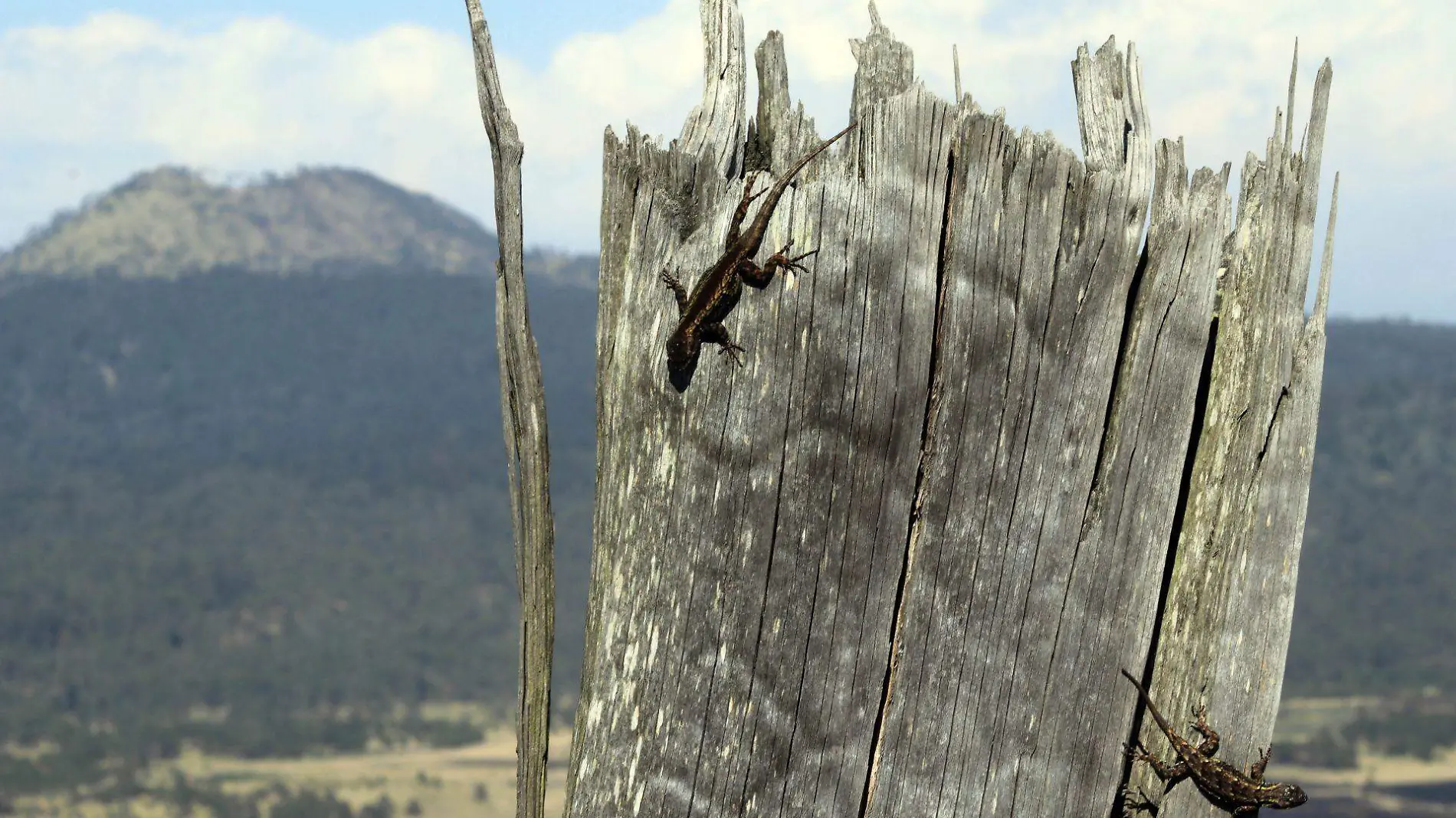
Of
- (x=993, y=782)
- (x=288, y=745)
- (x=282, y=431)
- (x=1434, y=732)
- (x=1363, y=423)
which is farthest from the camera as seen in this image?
(x=282, y=431)

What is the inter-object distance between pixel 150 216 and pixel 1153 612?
166908mm

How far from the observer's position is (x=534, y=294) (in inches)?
5438

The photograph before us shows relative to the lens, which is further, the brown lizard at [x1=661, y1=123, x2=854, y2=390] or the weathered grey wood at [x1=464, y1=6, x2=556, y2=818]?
the weathered grey wood at [x1=464, y1=6, x2=556, y2=818]

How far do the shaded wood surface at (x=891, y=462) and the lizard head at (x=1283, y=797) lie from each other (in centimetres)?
37

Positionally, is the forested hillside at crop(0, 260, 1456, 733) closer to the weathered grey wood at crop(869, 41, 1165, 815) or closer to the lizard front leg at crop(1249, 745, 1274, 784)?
the lizard front leg at crop(1249, 745, 1274, 784)

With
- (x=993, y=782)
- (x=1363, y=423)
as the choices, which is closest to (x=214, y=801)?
(x=993, y=782)

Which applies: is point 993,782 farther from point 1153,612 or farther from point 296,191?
point 296,191

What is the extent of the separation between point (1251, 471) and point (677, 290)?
1078 mm

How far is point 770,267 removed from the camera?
2230 millimetres

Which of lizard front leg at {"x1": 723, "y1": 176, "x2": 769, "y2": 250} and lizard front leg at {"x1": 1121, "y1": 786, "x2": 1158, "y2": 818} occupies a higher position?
lizard front leg at {"x1": 723, "y1": 176, "x2": 769, "y2": 250}

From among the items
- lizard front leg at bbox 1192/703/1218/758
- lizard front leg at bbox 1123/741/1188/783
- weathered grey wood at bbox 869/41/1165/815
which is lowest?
lizard front leg at bbox 1123/741/1188/783

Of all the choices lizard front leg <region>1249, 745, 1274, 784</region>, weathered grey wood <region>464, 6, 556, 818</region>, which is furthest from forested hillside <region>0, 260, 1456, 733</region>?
weathered grey wood <region>464, 6, 556, 818</region>

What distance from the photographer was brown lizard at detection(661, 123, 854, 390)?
7.29 ft

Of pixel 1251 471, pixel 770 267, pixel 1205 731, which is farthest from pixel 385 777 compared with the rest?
pixel 770 267
